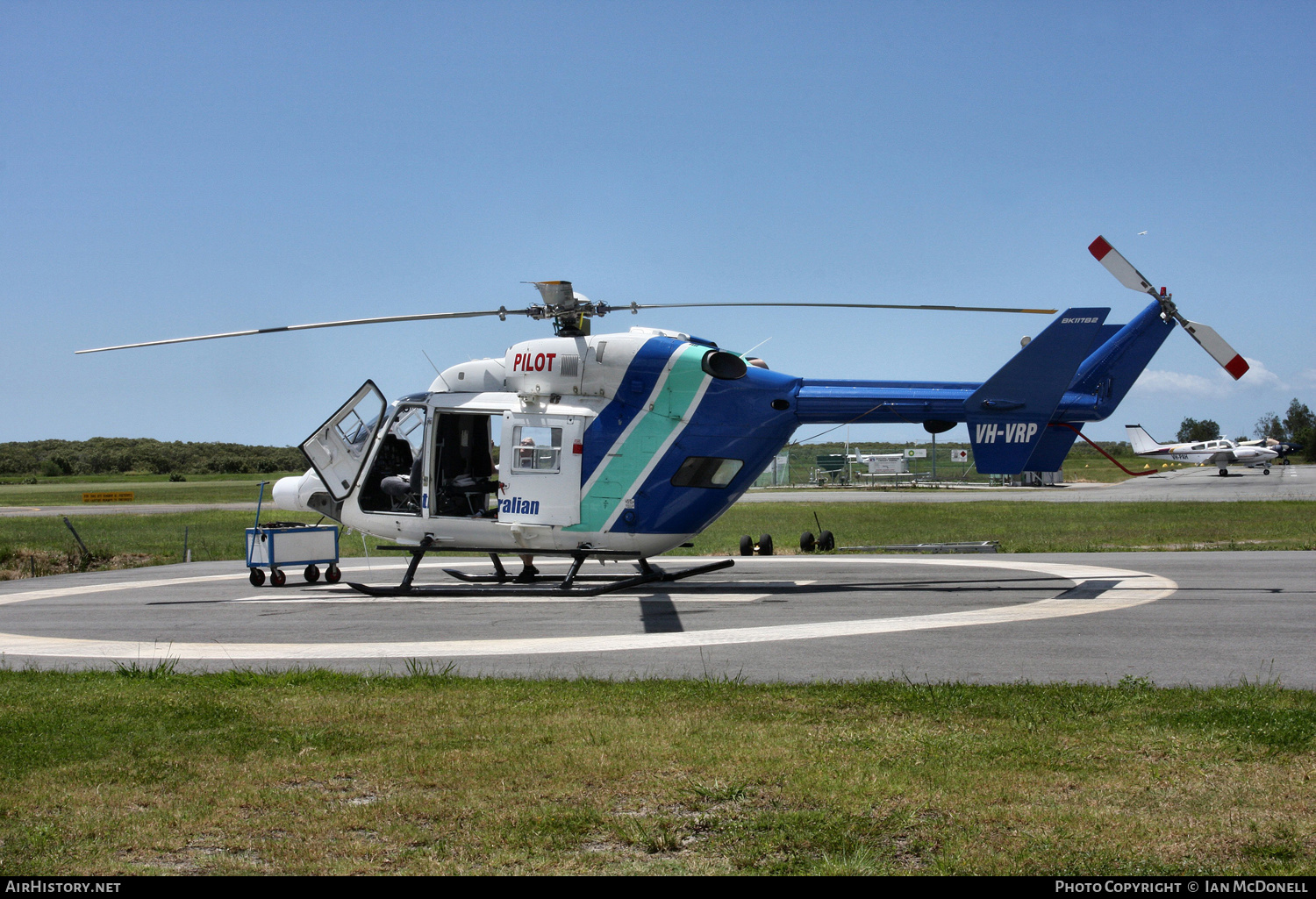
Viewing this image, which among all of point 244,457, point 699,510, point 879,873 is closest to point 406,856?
point 879,873

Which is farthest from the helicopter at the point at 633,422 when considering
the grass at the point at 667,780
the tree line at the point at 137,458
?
the tree line at the point at 137,458

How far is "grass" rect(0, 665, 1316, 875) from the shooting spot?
4344 millimetres

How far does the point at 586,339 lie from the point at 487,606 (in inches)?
182

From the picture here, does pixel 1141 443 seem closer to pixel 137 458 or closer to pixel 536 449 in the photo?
pixel 536 449

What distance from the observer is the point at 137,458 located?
432ft

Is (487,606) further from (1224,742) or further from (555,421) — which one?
(1224,742)

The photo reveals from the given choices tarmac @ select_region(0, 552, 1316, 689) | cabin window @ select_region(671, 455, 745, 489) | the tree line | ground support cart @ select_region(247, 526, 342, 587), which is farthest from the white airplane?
the tree line

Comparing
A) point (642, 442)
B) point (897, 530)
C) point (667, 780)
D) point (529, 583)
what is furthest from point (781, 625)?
point (897, 530)

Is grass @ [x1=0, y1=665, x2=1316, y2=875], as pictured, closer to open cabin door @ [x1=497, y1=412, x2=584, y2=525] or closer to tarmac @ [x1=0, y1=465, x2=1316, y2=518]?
open cabin door @ [x1=497, y1=412, x2=584, y2=525]

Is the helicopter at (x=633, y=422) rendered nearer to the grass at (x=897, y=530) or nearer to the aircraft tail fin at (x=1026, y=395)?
the aircraft tail fin at (x=1026, y=395)

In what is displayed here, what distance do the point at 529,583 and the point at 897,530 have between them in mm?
17080

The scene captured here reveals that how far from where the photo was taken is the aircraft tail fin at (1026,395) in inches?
525

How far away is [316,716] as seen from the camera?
711cm

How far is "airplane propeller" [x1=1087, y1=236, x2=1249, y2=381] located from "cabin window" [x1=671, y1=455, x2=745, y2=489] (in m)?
6.17
